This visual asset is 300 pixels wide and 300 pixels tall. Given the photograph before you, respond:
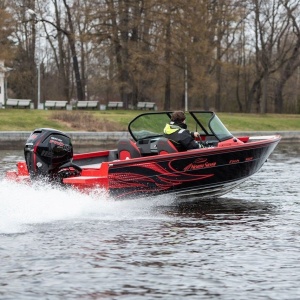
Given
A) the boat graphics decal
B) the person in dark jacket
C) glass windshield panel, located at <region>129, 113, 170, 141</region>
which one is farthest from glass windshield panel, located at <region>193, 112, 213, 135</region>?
the boat graphics decal

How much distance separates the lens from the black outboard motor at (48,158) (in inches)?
500

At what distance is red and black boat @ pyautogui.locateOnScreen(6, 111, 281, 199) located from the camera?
1269 cm

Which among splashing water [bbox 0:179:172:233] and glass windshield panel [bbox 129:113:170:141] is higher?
glass windshield panel [bbox 129:113:170:141]

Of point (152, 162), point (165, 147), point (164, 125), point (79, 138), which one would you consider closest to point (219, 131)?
point (164, 125)

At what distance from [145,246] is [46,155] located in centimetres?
319

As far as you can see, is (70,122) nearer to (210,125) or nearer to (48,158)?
(210,125)

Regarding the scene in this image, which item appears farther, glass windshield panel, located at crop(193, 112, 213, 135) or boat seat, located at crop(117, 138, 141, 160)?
glass windshield panel, located at crop(193, 112, 213, 135)

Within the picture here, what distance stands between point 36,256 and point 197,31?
132ft

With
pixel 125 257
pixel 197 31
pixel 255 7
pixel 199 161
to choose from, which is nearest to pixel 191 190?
pixel 199 161

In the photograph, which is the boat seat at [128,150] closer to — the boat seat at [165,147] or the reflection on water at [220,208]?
the boat seat at [165,147]

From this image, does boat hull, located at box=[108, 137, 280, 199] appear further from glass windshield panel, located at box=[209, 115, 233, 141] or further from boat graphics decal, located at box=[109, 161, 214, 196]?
glass windshield panel, located at box=[209, 115, 233, 141]

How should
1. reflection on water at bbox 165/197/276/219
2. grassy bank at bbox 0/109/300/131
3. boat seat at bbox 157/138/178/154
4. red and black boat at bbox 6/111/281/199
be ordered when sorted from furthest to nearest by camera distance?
grassy bank at bbox 0/109/300/131
boat seat at bbox 157/138/178/154
reflection on water at bbox 165/197/276/219
red and black boat at bbox 6/111/281/199

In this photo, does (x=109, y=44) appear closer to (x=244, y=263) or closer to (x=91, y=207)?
(x=91, y=207)

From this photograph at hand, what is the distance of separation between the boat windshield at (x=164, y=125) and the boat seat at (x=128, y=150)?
66cm
